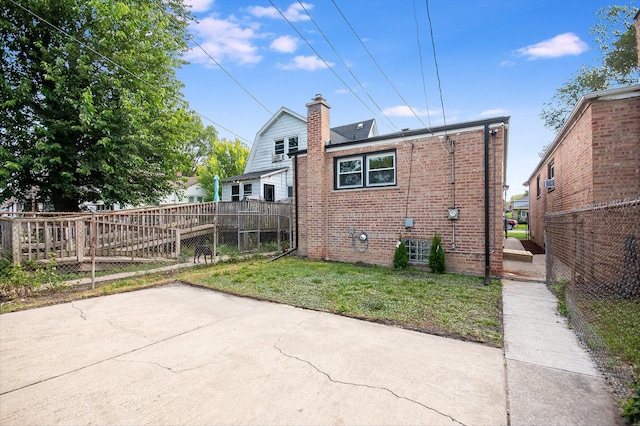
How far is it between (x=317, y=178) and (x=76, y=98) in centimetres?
829

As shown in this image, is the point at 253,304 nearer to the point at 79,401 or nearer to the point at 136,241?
the point at 79,401

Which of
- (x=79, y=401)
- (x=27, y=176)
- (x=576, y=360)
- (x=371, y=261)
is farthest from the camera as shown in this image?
(x=27, y=176)

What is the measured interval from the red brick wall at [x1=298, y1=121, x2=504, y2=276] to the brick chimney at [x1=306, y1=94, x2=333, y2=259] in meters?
0.04

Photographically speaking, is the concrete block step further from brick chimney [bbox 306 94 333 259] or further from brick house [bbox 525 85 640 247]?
brick chimney [bbox 306 94 333 259]

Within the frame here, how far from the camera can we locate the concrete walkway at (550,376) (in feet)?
6.71

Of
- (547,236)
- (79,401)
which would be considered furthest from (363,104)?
(79,401)

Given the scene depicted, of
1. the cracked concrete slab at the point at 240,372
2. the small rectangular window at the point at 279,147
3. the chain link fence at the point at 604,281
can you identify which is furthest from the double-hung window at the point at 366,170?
the small rectangular window at the point at 279,147

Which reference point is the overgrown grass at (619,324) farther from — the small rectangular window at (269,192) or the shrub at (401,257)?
the small rectangular window at (269,192)

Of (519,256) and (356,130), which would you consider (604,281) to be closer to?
(519,256)

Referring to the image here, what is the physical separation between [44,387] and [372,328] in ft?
10.8

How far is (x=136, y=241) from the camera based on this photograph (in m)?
8.87

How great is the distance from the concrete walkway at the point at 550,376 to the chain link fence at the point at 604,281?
0.49 ft

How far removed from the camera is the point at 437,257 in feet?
24.3

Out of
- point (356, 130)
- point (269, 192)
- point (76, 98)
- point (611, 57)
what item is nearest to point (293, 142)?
point (269, 192)
